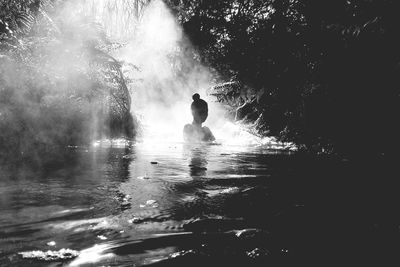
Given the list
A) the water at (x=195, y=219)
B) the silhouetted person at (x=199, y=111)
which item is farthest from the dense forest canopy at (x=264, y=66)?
the silhouetted person at (x=199, y=111)

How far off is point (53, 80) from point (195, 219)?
768 cm

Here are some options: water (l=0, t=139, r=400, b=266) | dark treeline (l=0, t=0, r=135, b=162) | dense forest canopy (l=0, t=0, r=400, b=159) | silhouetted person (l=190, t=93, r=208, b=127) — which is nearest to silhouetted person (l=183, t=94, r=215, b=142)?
silhouetted person (l=190, t=93, r=208, b=127)

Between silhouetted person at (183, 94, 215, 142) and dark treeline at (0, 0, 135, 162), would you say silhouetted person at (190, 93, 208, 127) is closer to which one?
silhouetted person at (183, 94, 215, 142)

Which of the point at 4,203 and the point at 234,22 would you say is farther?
the point at 234,22

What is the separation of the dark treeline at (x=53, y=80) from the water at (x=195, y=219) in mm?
4124

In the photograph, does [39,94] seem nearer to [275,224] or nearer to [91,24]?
[91,24]

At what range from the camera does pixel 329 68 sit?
3641 mm

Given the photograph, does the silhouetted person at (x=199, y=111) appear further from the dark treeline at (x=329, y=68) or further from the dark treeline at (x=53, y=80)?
the dark treeline at (x=329, y=68)

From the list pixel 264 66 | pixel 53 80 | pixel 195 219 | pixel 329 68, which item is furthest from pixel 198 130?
pixel 195 219

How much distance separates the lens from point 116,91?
35.9 feet

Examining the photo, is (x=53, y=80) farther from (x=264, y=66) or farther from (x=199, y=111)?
(x=199, y=111)

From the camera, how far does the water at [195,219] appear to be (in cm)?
179

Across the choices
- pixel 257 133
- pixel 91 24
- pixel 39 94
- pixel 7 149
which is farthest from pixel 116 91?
pixel 257 133

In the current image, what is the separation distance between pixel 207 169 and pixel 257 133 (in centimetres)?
1143
